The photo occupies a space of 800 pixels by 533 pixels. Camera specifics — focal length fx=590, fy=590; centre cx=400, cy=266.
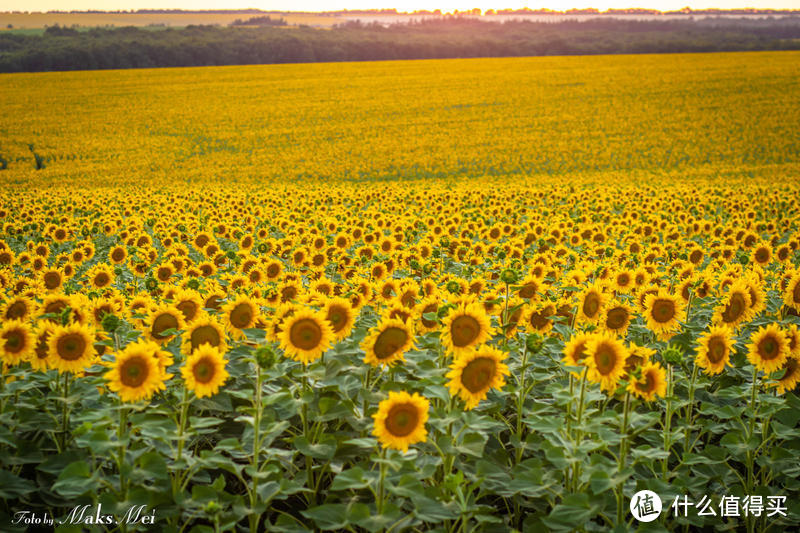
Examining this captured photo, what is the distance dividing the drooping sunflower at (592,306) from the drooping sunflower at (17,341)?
362cm

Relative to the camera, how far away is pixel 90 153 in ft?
105

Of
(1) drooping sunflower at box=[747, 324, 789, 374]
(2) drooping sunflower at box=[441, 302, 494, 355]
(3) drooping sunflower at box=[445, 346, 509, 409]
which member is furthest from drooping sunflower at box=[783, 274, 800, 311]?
(3) drooping sunflower at box=[445, 346, 509, 409]

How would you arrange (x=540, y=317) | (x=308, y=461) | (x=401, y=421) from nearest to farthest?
(x=401, y=421)
(x=308, y=461)
(x=540, y=317)

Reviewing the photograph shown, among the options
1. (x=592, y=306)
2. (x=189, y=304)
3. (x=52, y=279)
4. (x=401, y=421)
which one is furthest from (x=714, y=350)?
(x=52, y=279)

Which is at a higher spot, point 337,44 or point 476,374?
point 337,44

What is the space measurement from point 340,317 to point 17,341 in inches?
70.0

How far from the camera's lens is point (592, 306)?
4.53 metres

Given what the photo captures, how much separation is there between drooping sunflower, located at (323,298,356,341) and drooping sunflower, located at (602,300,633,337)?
1945 millimetres

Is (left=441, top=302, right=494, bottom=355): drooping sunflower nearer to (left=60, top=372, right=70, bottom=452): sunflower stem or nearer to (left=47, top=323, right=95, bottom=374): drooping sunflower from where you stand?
(left=47, top=323, right=95, bottom=374): drooping sunflower

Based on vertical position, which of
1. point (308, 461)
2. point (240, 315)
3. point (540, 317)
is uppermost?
point (240, 315)

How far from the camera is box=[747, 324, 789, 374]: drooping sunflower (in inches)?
141

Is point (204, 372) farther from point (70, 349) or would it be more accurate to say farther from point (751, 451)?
point (751, 451)

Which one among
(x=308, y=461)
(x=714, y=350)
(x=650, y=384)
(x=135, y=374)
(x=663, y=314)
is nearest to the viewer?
(x=135, y=374)

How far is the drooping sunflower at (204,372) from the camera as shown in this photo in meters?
2.94
